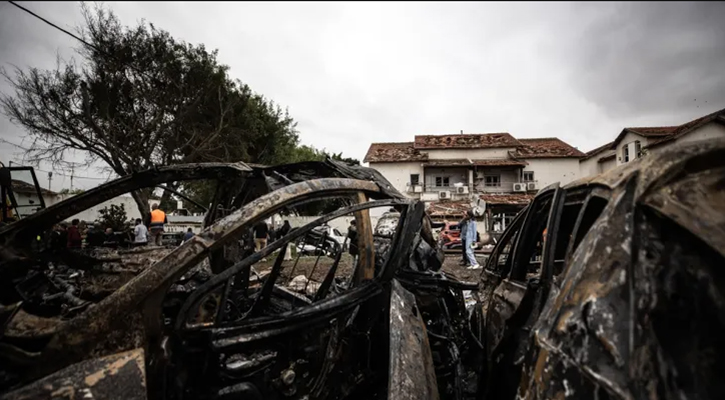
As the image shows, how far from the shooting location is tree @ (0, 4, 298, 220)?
11.3 metres

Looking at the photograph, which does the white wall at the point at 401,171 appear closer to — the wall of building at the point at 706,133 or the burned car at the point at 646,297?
the wall of building at the point at 706,133

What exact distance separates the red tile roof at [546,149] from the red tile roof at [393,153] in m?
8.74

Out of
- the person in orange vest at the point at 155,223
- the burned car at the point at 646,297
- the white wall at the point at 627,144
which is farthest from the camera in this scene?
the white wall at the point at 627,144

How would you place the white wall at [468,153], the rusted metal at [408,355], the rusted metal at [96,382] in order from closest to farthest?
the rusted metal at [96,382] < the rusted metal at [408,355] < the white wall at [468,153]

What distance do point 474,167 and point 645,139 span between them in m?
18.6

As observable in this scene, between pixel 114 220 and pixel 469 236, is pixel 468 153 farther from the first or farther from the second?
pixel 114 220

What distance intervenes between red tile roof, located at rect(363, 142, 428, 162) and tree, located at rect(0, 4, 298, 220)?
15.6m

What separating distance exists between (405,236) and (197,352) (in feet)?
4.99

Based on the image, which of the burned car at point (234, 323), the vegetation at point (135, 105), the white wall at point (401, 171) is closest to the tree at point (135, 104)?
the vegetation at point (135, 105)

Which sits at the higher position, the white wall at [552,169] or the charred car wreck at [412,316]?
the white wall at [552,169]

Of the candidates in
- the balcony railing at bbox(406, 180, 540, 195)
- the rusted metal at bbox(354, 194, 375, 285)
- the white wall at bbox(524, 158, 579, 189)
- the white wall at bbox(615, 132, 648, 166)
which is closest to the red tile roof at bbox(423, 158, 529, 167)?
the white wall at bbox(524, 158, 579, 189)

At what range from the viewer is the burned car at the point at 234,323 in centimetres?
149

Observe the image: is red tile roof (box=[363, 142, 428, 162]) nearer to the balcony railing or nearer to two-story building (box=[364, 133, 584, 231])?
two-story building (box=[364, 133, 584, 231])

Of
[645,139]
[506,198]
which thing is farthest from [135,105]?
[506,198]
